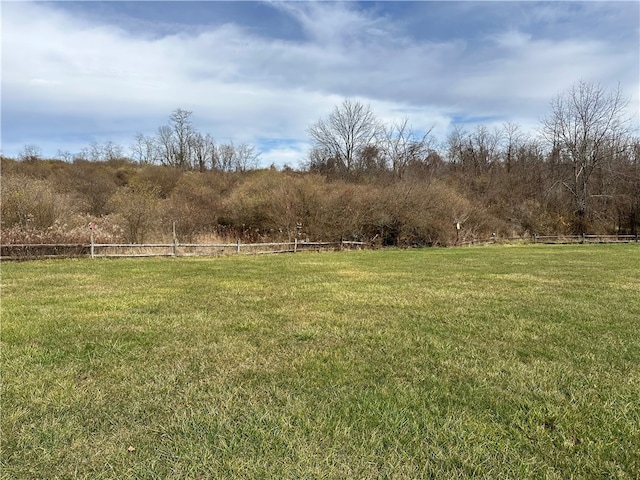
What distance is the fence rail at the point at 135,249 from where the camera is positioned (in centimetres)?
1474

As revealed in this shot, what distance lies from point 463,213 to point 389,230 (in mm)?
6811

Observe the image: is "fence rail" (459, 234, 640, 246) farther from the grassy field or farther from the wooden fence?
the grassy field

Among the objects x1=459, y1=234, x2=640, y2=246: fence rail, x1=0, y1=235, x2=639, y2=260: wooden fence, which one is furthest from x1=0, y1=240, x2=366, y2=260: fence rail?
x1=459, y1=234, x2=640, y2=246: fence rail

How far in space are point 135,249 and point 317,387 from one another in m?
15.6

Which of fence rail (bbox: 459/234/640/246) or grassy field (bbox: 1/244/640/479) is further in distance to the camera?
fence rail (bbox: 459/234/640/246)

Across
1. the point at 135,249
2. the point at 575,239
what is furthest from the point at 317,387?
the point at 575,239

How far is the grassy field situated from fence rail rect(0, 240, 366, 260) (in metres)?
8.56

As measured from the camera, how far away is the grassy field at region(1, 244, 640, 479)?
2689 millimetres

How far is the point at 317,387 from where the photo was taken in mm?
3807

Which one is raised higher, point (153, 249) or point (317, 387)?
point (153, 249)

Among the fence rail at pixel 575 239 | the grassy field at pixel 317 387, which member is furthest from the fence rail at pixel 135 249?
the fence rail at pixel 575 239

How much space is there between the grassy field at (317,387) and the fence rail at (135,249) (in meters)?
8.56

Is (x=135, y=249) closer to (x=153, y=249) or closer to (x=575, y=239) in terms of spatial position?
(x=153, y=249)

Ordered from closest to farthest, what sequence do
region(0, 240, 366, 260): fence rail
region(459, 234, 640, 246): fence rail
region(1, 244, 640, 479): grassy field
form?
region(1, 244, 640, 479): grassy field → region(0, 240, 366, 260): fence rail → region(459, 234, 640, 246): fence rail
